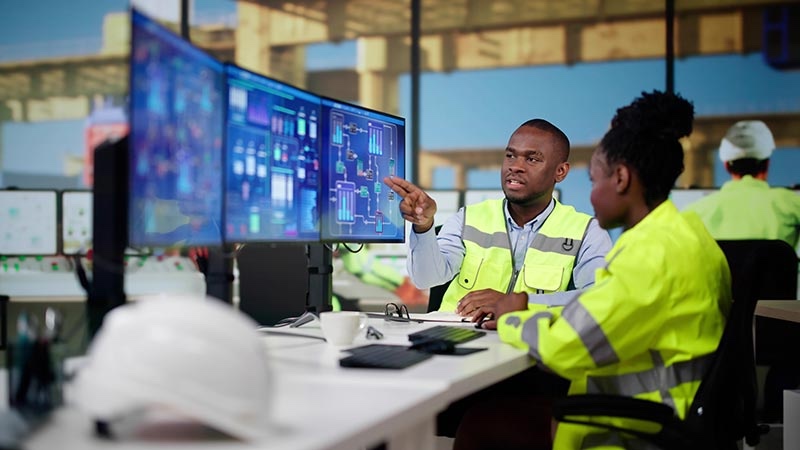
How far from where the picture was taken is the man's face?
110 inches

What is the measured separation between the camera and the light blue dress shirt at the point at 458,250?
2.67 m

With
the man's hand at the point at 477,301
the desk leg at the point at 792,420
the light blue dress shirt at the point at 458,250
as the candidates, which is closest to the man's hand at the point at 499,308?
the man's hand at the point at 477,301

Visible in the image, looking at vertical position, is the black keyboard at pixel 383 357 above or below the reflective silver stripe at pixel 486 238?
below

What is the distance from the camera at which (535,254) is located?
2.71 m

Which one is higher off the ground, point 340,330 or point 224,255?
point 224,255

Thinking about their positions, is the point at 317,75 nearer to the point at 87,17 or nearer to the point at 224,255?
the point at 87,17

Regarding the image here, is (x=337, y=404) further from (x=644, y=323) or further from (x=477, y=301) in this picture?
(x=477, y=301)

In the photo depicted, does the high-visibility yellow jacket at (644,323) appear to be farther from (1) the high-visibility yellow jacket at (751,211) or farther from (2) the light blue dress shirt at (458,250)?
(1) the high-visibility yellow jacket at (751,211)

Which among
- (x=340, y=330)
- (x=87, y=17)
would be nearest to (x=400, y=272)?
(x=87, y=17)

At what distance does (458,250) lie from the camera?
9.37ft

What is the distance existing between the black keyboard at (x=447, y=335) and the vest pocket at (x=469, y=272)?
64 centimetres

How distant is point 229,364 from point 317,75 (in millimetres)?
5224

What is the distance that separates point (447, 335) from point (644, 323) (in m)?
0.46

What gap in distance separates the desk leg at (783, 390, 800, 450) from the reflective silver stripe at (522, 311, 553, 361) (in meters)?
1.30
